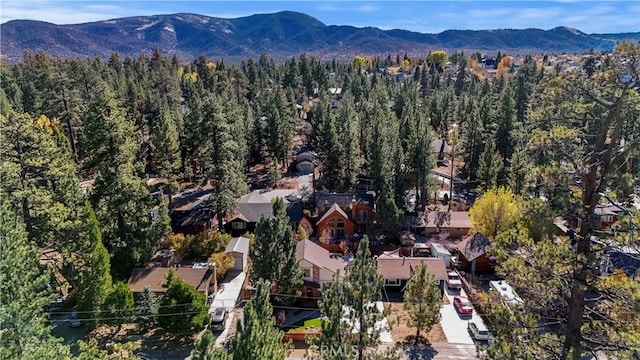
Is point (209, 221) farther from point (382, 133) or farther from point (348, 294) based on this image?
point (348, 294)

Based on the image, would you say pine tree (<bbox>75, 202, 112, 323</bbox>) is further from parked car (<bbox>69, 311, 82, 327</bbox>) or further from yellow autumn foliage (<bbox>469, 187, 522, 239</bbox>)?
yellow autumn foliage (<bbox>469, 187, 522, 239</bbox>)

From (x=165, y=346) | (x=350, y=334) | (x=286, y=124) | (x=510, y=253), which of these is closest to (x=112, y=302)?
(x=165, y=346)

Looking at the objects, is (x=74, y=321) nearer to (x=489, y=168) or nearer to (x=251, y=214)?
(x=251, y=214)

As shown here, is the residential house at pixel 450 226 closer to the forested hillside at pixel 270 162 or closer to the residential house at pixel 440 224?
the residential house at pixel 440 224

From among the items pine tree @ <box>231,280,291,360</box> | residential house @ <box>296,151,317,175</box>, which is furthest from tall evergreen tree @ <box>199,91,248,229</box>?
residential house @ <box>296,151,317,175</box>

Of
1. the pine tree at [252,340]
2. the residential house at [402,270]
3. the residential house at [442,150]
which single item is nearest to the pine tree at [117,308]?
the pine tree at [252,340]
